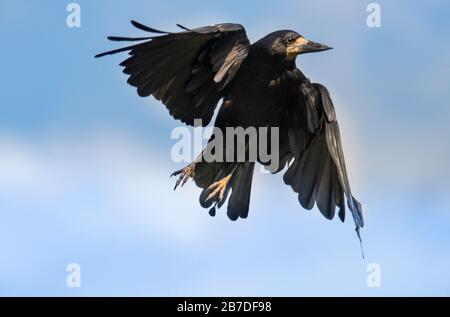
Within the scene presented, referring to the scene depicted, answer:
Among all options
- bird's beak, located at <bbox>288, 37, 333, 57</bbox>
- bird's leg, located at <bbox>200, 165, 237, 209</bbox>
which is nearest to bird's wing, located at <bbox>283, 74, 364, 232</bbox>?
bird's beak, located at <bbox>288, 37, 333, 57</bbox>

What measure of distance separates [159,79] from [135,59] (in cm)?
38

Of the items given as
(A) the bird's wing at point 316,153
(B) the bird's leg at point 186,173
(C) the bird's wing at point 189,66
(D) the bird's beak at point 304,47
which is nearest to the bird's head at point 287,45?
(D) the bird's beak at point 304,47

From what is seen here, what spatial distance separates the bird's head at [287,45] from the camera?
15617 millimetres

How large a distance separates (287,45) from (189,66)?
112cm

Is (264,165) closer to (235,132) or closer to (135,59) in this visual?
(235,132)

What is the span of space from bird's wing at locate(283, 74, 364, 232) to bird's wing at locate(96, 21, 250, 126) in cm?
95

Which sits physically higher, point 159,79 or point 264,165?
point 159,79

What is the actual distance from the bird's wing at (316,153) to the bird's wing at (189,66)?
3.12 feet

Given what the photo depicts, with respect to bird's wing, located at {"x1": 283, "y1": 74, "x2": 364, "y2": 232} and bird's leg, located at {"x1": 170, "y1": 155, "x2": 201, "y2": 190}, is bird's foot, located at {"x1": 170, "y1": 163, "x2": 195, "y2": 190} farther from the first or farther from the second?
bird's wing, located at {"x1": 283, "y1": 74, "x2": 364, "y2": 232}

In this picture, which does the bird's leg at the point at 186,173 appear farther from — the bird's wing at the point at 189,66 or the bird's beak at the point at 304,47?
the bird's beak at the point at 304,47

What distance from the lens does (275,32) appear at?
621 inches
